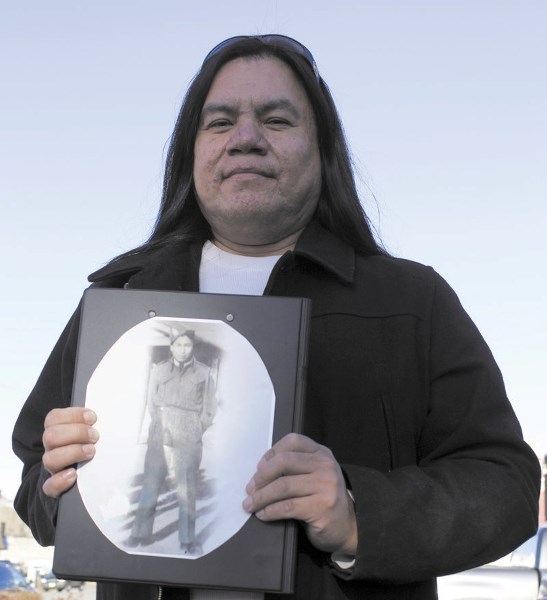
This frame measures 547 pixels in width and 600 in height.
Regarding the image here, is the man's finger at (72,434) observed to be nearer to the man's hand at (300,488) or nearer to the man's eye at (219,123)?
the man's hand at (300,488)

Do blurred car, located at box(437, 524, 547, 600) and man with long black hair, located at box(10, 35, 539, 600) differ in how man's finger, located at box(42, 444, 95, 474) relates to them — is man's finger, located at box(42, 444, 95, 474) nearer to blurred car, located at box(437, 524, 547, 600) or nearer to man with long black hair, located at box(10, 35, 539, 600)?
man with long black hair, located at box(10, 35, 539, 600)

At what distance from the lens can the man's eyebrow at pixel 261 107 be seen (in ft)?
8.71

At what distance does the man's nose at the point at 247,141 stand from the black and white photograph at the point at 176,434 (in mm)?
576

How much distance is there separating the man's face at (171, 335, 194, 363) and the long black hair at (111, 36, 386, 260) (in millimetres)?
659

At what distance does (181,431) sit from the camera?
6.84 feet

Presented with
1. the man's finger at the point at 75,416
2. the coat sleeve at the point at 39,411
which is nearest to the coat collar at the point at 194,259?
the coat sleeve at the point at 39,411

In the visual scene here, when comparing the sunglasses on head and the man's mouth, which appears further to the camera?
the sunglasses on head

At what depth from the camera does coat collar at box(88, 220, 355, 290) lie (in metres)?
2.55

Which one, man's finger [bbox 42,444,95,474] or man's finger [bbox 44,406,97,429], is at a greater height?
man's finger [bbox 44,406,97,429]

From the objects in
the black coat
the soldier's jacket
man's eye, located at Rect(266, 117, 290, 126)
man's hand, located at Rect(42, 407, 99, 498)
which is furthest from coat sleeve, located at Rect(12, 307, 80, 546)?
man's eye, located at Rect(266, 117, 290, 126)

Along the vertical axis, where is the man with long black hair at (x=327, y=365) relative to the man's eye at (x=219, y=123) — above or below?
below

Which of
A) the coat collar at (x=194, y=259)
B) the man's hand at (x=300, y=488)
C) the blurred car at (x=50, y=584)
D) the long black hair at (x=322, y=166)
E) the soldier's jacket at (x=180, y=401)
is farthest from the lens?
the blurred car at (x=50, y=584)

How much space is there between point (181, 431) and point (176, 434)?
11 mm

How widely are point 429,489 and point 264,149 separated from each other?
2.91 ft
